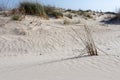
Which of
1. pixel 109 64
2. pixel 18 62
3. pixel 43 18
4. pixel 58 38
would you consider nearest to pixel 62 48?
Answer: pixel 58 38

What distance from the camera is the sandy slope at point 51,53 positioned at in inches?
239

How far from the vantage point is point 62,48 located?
9.73 m

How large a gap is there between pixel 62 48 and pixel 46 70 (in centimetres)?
337

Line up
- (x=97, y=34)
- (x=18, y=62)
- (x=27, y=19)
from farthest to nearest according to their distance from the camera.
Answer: (x=27, y=19) → (x=97, y=34) → (x=18, y=62)

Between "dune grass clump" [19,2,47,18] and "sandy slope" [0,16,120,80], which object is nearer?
"sandy slope" [0,16,120,80]

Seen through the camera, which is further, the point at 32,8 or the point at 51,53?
the point at 32,8

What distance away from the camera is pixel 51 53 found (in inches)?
355

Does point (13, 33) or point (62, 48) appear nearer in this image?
point (62, 48)

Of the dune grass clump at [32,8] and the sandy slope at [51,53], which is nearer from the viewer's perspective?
the sandy slope at [51,53]

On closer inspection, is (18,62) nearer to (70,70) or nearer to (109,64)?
(70,70)

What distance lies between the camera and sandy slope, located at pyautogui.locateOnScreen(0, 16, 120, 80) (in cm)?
607

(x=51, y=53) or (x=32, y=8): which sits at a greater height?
(x=32, y=8)

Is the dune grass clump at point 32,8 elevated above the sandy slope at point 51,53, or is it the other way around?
the dune grass clump at point 32,8

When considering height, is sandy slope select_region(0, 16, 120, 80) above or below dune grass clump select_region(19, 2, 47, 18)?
below
